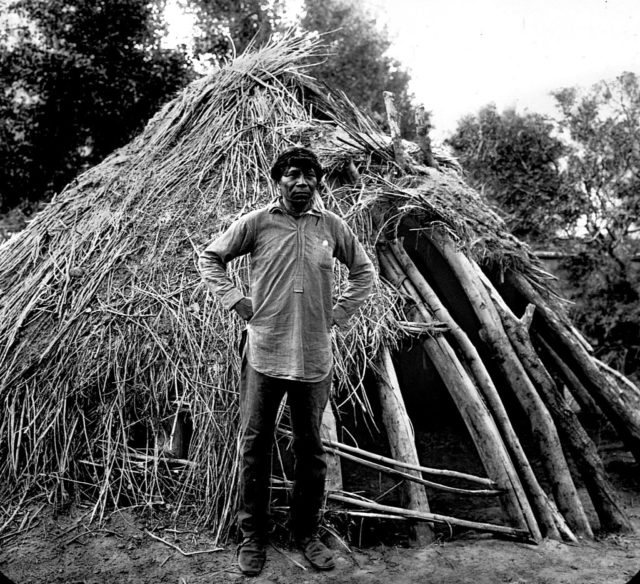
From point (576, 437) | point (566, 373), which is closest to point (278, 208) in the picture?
point (576, 437)

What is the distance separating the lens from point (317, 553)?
2.93m

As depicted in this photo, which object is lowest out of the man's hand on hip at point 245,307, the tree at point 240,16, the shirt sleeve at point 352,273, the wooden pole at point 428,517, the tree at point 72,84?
the wooden pole at point 428,517

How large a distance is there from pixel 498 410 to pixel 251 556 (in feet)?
6.30

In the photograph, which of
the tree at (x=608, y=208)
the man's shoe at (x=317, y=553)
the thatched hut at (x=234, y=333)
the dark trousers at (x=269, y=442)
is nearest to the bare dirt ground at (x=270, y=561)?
the man's shoe at (x=317, y=553)

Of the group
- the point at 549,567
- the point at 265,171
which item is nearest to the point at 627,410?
the point at 549,567

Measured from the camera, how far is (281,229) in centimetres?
286

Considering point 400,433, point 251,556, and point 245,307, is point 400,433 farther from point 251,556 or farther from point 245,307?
point 245,307

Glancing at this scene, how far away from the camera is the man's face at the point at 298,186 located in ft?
9.27

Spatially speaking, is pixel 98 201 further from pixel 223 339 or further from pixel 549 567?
pixel 549 567

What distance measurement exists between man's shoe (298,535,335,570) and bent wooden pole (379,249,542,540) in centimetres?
122

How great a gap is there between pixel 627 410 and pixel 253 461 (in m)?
3.09

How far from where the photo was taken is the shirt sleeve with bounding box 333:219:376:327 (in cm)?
300

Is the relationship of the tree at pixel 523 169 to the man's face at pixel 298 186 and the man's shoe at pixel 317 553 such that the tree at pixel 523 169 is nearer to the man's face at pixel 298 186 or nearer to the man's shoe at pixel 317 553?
the man's face at pixel 298 186

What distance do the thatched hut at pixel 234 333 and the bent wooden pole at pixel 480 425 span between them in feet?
0.04
